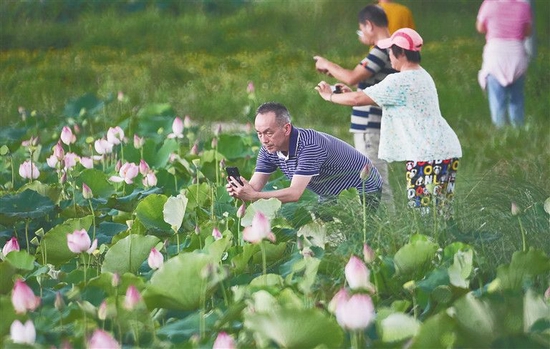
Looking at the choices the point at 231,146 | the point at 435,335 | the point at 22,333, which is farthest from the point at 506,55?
the point at 22,333

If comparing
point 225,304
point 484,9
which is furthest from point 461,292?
point 484,9

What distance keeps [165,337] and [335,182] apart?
1.90 meters

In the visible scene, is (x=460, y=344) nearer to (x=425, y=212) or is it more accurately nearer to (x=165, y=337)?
(x=165, y=337)

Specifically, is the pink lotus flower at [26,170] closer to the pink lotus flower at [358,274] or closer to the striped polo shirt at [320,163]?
→ the striped polo shirt at [320,163]

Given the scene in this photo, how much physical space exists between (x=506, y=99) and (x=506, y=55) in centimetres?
34

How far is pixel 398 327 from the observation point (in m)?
3.08

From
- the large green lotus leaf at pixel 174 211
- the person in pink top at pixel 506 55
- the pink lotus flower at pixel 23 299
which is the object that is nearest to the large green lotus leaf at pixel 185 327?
the pink lotus flower at pixel 23 299

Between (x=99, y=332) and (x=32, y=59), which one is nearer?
(x=99, y=332)

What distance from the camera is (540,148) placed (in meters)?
7.74

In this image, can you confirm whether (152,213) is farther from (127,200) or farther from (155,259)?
(155,259)

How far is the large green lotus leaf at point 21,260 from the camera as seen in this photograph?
12.5 feet

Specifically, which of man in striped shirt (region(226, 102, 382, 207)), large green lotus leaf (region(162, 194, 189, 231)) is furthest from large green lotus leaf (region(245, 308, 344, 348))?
man in striped shirt (region(226, 102, 382, 207))

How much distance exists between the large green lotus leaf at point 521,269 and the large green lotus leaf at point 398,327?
53 cm

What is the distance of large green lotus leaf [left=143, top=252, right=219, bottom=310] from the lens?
10.9 ft
